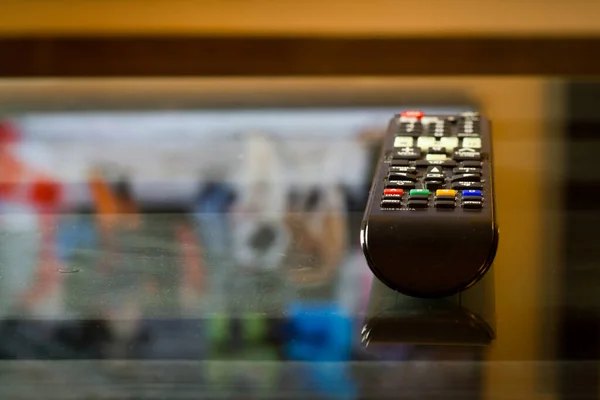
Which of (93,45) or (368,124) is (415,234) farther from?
(93,45)

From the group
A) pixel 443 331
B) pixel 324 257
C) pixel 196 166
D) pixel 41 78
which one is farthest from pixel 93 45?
pixel 443 331

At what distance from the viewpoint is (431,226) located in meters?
0.43

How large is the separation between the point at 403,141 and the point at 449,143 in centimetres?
3

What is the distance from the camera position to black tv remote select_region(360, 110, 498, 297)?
0.42 metres

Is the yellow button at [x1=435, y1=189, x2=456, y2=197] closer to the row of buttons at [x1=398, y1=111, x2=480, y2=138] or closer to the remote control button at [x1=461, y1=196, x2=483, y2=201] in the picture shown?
the remote control button at [x1=461, y1=196, x2=483, y2=201]

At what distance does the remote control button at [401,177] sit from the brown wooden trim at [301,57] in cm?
50

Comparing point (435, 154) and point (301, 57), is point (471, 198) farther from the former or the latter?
point (301, 57)

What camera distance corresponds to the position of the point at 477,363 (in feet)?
1.14

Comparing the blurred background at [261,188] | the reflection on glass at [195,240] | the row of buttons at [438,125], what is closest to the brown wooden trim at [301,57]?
the blurred background at [261,188]

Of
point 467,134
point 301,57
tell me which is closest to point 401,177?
point 467,134

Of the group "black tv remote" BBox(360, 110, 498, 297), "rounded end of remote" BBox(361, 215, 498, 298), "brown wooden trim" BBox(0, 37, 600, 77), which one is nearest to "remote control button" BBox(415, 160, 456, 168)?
"black tv remote" BBox(360, 110, 498, 297)

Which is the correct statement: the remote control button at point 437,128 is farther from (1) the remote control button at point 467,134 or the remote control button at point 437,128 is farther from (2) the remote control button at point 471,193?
(2) the remote control button at point 471,193

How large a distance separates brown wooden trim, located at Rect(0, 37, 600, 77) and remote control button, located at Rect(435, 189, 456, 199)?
55 cm

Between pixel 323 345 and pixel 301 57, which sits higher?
pixel 301 57
